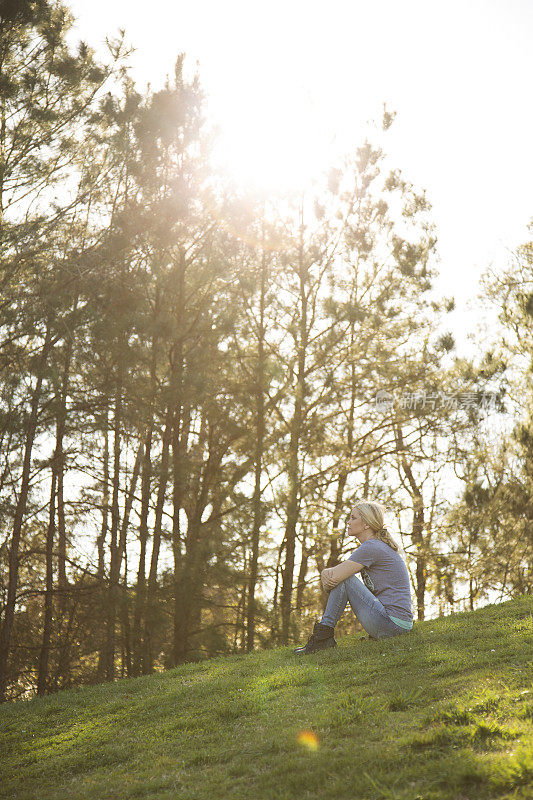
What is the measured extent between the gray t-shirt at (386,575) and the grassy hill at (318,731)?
29cm

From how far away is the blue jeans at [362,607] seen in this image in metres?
6.34

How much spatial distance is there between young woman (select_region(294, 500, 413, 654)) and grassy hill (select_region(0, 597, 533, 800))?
207 mm

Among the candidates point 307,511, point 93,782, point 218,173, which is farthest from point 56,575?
point 93,782

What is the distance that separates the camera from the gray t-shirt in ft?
20.7

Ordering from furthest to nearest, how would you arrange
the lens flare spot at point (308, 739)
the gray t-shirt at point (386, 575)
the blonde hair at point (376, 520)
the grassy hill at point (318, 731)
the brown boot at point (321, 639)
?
the brown boot at point (321, 639), the blonde hair at point (376, 520), the gray t-shirt at point (386, 575), the lens flare spot at point (308, 739), the grassy hill at point (318, 731)

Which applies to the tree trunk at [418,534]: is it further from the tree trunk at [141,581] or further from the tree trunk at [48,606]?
the tree trunk at [48,606]

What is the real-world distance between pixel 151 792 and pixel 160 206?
12.3 meters

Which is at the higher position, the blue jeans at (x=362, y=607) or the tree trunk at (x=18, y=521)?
the tree trunk at (x=18, y=521)

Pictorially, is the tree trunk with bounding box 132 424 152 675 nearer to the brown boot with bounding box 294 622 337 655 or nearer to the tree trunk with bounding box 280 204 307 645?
the tree trunk with bounding box 280 204 307 645

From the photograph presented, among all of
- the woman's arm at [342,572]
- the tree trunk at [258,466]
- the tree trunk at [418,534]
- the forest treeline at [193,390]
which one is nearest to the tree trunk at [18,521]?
the forest treeline at [193,390]

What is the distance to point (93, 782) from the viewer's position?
3.98 m

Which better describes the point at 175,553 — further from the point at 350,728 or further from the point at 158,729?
the point at 350,728

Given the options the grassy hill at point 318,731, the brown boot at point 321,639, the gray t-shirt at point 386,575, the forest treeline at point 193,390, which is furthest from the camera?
the forest treeline at point 193,390

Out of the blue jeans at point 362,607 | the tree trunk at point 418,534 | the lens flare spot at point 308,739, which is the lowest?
the lens flare spot at point 308,739
